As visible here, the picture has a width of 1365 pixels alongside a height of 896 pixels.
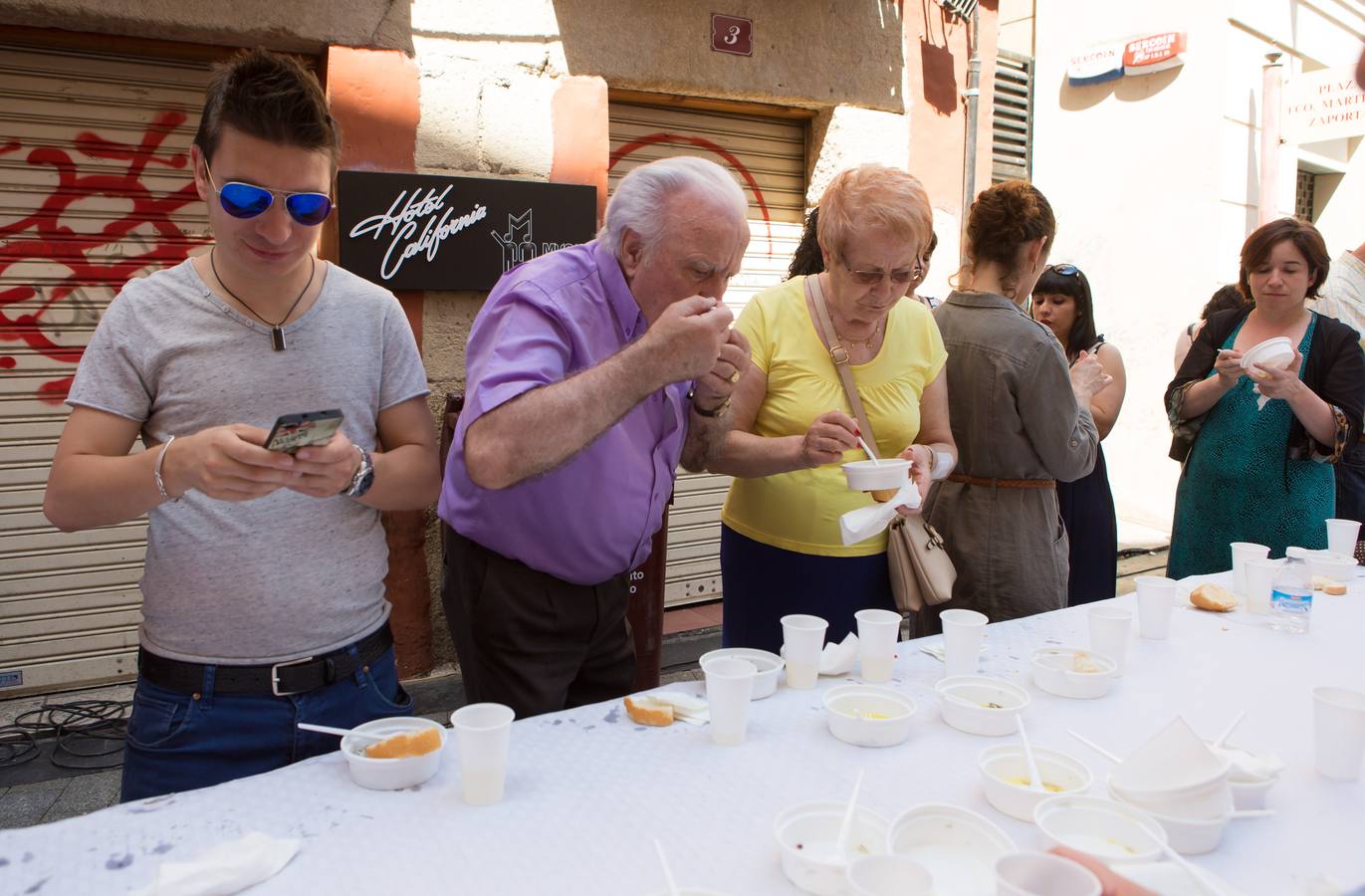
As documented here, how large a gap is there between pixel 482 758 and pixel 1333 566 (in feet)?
9.45

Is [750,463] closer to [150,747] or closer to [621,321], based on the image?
[621,321]

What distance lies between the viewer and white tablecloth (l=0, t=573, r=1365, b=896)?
4.19 feet

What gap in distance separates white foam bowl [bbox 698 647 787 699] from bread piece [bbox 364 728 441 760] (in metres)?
0.55

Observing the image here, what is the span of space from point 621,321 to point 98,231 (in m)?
3.06

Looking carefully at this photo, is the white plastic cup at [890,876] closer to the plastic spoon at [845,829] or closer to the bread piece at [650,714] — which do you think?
the plastic spoon at [845,829]

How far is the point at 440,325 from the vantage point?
429cm

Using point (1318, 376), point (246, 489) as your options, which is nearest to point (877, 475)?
point (246, 489)

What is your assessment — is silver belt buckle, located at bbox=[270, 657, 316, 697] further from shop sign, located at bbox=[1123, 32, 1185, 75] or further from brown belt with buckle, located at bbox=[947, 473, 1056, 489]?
shop sign, located at bbox=[1123, 32, 1185, 75]

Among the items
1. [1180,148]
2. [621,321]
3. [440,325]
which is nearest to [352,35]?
[440,325]

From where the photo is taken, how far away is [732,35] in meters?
4.86

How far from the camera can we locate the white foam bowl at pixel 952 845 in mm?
1259

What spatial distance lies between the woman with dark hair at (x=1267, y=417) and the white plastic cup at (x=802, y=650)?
2466 mm

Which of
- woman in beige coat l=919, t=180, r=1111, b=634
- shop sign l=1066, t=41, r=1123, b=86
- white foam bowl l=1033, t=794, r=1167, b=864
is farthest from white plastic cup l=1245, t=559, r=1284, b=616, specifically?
shop sign l=1066, t=41, r=1123, b=86

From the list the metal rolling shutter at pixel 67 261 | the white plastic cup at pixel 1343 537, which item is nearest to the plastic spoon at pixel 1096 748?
the white plastic cup at pixel 1343 537
